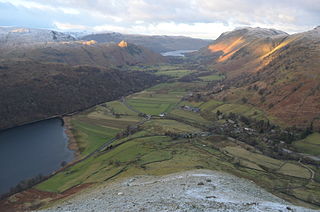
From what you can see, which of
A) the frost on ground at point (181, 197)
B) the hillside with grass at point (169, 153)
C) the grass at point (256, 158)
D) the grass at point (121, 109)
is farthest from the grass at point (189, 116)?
the frost on ground at point (181, 197)

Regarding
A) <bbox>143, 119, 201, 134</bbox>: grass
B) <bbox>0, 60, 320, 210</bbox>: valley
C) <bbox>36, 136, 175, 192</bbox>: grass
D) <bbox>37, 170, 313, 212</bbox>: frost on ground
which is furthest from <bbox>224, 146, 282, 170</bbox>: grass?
<bbox>37, 170, 313, 212</bbox>: frost on ground

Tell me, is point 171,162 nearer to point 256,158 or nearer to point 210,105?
point 256,158

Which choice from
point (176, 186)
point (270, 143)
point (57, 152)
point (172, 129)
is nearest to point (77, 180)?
point (57, 152)

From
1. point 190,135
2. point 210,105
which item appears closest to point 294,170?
point 190,135

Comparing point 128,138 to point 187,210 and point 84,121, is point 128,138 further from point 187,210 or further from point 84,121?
point 187,210

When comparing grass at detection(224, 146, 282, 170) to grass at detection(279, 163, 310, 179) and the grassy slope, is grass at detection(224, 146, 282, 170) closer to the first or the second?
the grassy slope
